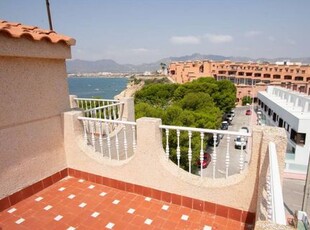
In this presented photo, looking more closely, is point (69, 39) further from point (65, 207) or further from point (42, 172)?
point (65, 207)

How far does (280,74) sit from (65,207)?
217ft

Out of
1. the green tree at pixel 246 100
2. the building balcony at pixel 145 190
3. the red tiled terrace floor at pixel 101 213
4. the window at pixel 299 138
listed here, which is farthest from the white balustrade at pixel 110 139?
the green tree at pixel 246 100

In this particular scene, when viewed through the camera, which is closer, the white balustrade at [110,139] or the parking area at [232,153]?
the white balustrade at [110,139]

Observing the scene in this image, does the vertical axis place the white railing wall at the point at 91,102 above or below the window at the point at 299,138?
above

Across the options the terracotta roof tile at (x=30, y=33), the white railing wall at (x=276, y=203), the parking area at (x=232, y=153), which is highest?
the terracotta roof tile at (x=30, y=33)

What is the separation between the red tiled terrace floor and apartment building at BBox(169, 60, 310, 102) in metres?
51.9

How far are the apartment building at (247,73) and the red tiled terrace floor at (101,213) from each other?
51.9 meters

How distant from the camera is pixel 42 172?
4047mm

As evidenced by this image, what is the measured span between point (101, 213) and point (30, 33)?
303 cm

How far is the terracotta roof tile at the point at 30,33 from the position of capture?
10.4 feet

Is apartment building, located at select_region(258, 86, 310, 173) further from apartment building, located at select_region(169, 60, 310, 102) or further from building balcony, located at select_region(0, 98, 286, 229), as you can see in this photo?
apartment building, located at select_region(169, 60, 310, 102)

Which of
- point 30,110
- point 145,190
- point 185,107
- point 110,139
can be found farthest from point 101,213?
point 185,107

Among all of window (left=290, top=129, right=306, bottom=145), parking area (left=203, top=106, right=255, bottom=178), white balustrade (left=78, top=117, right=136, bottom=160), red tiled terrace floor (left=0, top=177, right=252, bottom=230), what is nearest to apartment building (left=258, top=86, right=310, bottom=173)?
window (left=290, top=129, right=306, bottom=145)

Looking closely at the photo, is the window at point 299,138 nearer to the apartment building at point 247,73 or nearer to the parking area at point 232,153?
the parking area at point 232,153
